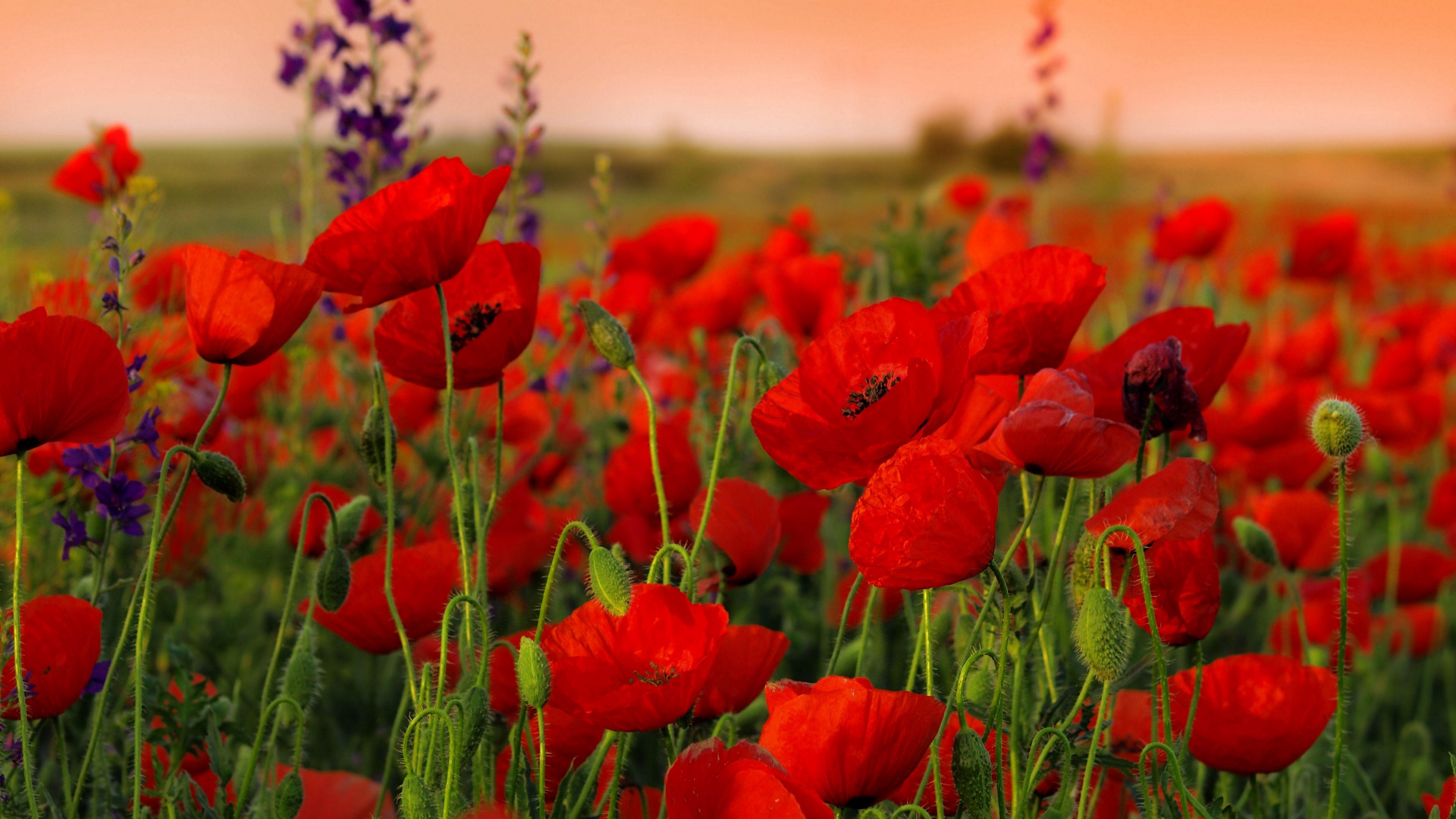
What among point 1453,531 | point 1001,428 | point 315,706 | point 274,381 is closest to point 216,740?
point 1001,428

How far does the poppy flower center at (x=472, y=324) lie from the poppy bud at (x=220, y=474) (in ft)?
0.65

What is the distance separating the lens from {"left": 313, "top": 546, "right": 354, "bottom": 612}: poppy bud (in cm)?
92

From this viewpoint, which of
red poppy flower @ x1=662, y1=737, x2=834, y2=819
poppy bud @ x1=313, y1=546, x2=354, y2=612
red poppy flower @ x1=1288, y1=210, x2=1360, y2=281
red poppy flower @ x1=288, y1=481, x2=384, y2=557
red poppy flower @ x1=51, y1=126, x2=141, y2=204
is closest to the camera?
red poppy flower @ x1=662, y1=737, x2=834, y2=819

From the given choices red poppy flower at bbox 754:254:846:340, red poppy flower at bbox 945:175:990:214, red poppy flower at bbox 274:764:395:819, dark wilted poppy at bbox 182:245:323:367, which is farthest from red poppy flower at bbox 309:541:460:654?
red poppy flower at bbox 945:175:990:214

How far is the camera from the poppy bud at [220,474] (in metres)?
0.87

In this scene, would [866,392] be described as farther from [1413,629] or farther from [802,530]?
[1413,629]

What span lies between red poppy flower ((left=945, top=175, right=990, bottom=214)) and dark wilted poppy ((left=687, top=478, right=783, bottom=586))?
236cm

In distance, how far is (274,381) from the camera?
223 cm

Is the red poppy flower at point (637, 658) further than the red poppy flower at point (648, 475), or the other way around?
the red poppy flower at point (648, 475)

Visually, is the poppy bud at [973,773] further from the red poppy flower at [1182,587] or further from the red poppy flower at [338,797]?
the red poppy flower at [338,797]

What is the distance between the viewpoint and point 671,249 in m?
2.27

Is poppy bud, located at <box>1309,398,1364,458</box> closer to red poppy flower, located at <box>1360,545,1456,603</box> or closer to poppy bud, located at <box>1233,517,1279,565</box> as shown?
poppy bud, located at <box>1233,517,1279,565</box>

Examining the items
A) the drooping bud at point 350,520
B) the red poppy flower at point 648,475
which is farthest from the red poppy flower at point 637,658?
the red poppy flower at point 648,475

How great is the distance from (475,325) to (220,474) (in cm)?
24
